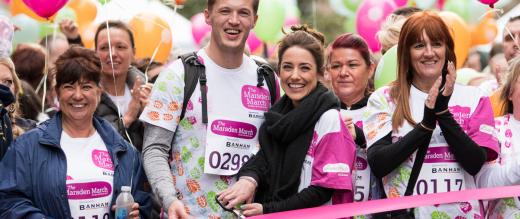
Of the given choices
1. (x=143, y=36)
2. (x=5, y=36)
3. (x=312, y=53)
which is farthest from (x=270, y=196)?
(x=143, y=36)

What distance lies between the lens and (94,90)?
5395mm

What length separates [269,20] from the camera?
11.1 meters

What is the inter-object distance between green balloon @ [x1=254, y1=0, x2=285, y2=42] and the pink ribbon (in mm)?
6367

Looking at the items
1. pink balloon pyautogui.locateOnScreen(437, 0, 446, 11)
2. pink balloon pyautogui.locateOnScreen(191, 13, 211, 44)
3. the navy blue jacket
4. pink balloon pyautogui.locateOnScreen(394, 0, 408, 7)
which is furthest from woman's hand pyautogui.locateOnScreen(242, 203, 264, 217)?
pink balloon pyautogui.locateOnScreen(191, 13, 211, 44)

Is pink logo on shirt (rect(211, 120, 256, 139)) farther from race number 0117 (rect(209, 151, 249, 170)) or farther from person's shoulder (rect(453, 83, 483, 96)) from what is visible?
person's shoulder (rect(453, 83, 483, 96))

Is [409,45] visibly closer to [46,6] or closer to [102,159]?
[102,159]

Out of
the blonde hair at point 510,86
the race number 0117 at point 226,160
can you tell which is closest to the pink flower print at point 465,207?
the blonde hair at point 510,86

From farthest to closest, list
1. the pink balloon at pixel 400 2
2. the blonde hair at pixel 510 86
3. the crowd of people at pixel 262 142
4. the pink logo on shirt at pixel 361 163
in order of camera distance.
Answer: the pink balloon at pixel 400 2
the blonde hair at pixel 510 86
the pink logo on shirt at pixel 361 163
the crowd of people at pixel 262 142

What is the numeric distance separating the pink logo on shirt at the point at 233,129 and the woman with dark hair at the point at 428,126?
0.62 metres

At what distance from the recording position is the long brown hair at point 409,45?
5059 mm

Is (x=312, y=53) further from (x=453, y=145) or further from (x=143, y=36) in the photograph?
(x=143, y=36)

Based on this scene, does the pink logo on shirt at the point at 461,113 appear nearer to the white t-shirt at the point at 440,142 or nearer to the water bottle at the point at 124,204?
the white t-shirt at the point at 440,142

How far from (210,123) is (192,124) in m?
0.09

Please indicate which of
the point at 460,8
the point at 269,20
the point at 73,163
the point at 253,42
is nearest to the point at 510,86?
the point at 73,163
